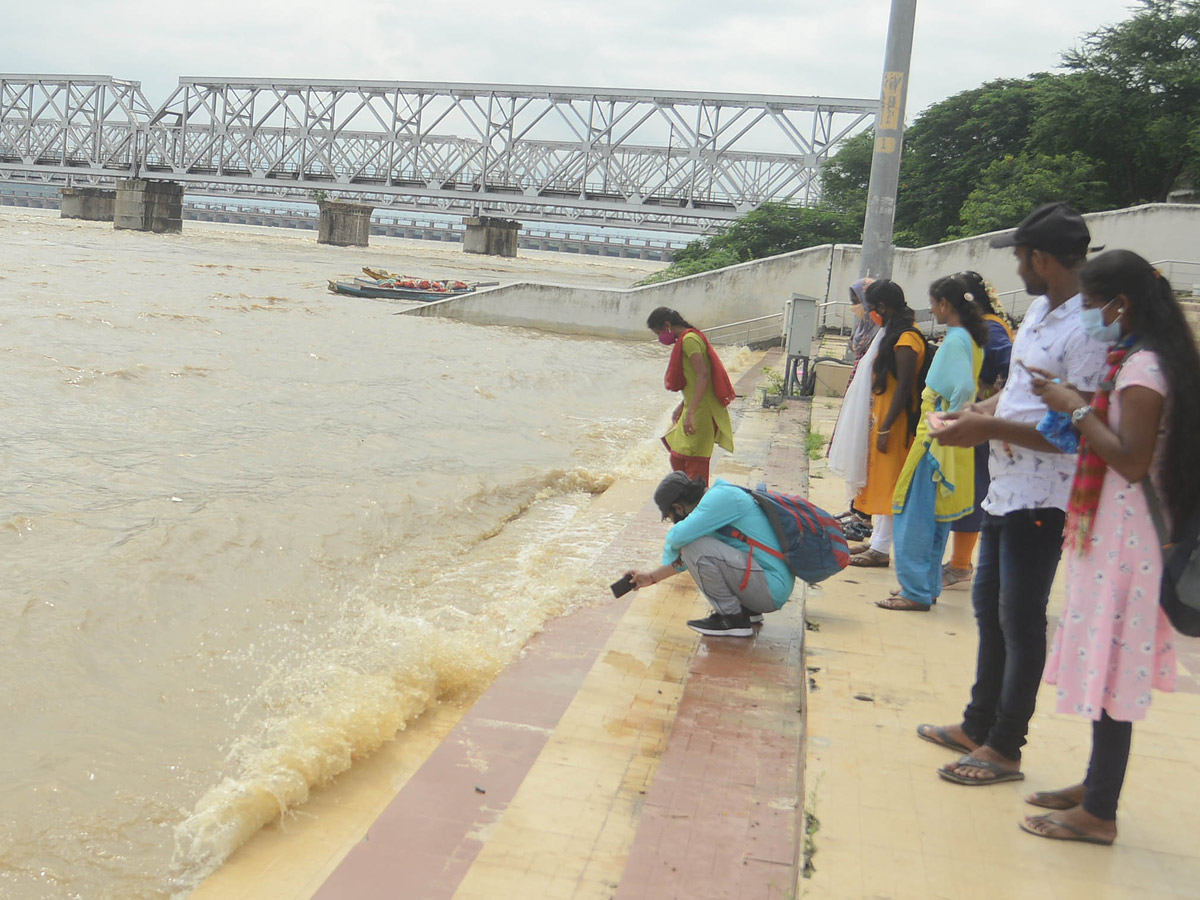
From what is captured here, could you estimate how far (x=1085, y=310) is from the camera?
2.96 metres

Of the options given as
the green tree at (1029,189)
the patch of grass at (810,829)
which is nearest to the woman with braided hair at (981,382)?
the patch of grass at (810,829)

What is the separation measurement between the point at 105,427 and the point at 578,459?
200 inches

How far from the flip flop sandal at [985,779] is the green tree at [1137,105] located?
22.2 metres

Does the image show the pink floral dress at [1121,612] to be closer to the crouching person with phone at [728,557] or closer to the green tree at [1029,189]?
the crouching person with phone at [728,557]

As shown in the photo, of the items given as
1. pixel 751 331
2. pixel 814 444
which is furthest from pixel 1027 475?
pixel 751 331

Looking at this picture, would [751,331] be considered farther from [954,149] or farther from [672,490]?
[672,490]

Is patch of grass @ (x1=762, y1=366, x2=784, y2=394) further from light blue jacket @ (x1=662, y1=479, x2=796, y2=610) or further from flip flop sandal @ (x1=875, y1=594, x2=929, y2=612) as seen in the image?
light blue jacket @ (x1=662, y1=479, x2=796, y2=610)

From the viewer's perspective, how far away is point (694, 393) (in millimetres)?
6246

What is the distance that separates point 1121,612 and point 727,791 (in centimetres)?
132

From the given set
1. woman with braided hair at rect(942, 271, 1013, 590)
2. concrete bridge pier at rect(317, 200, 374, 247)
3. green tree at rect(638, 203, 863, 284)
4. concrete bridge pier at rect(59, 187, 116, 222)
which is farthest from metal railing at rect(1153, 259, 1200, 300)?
concrete bridge pier at rect(59, 187, 116, 222)

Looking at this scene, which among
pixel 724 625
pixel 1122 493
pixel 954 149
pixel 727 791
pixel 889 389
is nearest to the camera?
pixel 1122 493

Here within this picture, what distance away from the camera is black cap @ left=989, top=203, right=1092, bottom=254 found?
3188mm

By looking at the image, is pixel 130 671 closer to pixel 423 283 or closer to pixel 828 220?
pixel 828 220

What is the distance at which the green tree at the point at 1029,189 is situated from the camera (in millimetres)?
20906
